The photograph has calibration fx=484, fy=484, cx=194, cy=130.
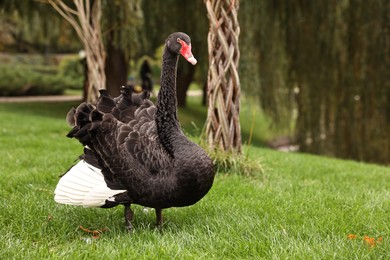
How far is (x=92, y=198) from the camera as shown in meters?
3.16

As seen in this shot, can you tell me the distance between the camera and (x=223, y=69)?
205 inches

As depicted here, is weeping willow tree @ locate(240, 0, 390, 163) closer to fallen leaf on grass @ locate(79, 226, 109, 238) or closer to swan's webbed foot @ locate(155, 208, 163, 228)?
swan's webbed foot @ locate(155, 208, 163, 228)

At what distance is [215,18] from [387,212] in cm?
263

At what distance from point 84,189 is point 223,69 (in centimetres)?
250

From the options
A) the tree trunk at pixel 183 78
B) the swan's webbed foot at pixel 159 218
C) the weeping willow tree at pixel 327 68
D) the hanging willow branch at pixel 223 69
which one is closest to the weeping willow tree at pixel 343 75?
the weeping willow tree at pixel 327 68

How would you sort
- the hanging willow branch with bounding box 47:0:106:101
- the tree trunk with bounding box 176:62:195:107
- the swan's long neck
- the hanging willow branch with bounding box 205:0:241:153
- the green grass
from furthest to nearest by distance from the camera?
1. the tree trunk with bounding box 176:62:195:107
2. the hanging willow branch with bounding box 47:0:106:101
3. the hanging willow branch with bounding box 205:0:241:153
4. the swan's long neck
5. the green grass

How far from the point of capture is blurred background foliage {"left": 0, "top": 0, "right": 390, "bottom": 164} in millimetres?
10969

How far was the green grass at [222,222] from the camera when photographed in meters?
2.86

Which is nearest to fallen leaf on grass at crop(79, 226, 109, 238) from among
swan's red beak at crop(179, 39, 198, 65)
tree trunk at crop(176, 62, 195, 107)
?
swan's red beak at crop(179, 39, 198, 65)

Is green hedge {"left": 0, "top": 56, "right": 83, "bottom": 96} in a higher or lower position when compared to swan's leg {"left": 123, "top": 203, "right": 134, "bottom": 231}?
lower

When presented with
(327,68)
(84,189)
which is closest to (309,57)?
(327,68)

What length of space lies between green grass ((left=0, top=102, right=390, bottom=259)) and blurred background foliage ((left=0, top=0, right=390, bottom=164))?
19.3 feet

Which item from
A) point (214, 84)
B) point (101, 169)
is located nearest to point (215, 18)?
point (214, 84)

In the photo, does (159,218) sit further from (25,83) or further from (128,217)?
(25,83)
